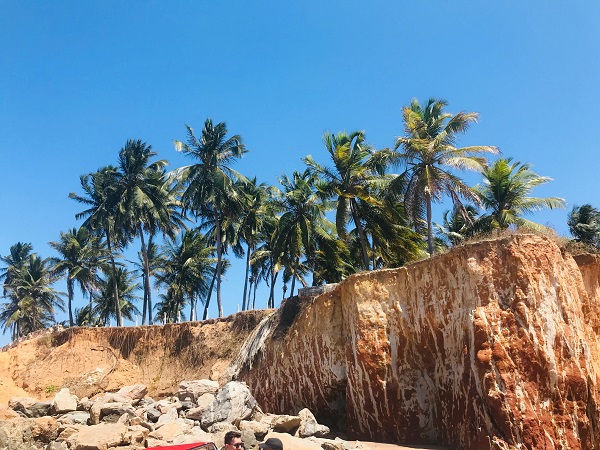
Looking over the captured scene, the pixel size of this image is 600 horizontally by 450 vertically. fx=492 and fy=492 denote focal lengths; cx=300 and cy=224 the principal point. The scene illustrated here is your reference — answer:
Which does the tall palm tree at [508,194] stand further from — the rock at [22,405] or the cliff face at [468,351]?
the rock at [22,405]

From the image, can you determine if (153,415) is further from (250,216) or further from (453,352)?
(250,216)

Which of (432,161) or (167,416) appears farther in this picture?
(432,161)

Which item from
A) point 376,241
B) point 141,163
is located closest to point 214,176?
point 141,163

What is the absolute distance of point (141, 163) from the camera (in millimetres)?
40844

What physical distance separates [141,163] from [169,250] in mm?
8765

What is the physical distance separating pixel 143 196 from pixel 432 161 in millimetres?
23774

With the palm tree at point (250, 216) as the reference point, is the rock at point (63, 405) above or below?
below

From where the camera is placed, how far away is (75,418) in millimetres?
17656

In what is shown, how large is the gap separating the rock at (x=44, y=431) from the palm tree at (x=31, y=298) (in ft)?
128

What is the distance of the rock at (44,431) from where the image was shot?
15422 millimetres

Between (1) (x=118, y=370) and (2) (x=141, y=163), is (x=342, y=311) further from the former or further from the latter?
(2) (x=141, y=163)

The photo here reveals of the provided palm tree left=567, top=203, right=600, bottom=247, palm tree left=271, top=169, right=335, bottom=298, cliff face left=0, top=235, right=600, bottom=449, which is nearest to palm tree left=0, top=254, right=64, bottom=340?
palm tree left=271, top=169, right=335, bottom=298

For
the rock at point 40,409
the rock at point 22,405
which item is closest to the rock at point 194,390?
the rock at point 40,409

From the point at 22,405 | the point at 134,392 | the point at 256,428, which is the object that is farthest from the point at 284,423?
the point at 22,405
